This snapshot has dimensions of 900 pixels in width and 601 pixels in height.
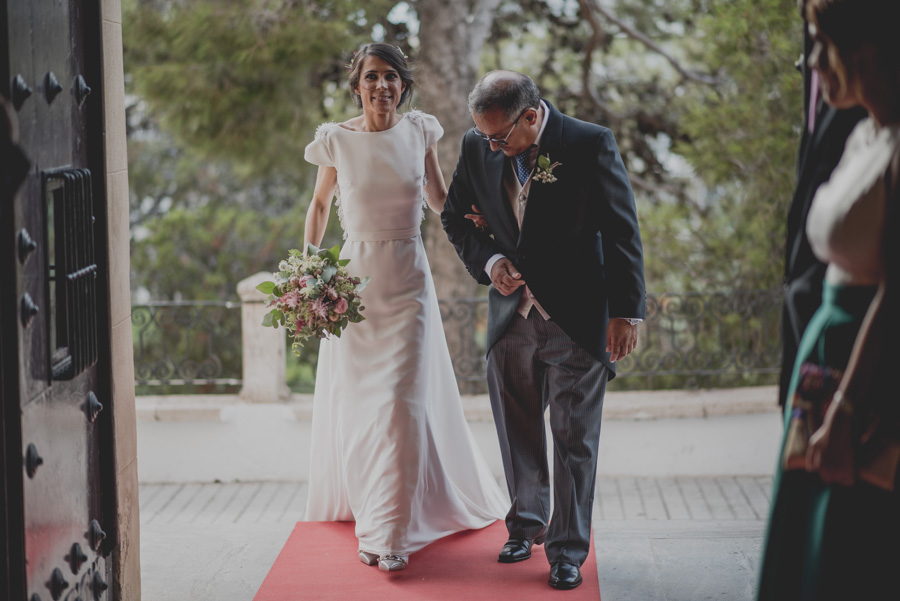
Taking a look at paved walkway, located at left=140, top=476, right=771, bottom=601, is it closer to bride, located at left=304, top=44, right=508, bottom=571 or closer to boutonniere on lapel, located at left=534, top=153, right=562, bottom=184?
bride, located at left=304, top=44, right=508, bottom=571

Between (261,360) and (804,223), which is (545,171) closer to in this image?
(804,223)

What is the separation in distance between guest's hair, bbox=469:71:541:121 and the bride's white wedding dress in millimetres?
757

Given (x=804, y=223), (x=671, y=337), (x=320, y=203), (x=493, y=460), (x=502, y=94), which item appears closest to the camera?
(x=804, y=223)

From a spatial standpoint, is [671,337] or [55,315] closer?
[55,315]

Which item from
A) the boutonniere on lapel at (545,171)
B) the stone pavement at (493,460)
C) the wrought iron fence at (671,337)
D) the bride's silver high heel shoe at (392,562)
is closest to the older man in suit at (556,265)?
the boutonniere on lapel at (545,171)

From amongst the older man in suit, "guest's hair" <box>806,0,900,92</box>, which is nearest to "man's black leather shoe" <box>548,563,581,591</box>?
the older man in suit

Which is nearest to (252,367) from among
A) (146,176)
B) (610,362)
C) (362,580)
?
(362,580)

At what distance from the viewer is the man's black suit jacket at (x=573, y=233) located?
413 cm

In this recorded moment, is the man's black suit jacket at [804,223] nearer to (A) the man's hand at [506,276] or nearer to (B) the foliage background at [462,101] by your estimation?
(A) the man's hand at [506,276]

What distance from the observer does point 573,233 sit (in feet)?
13.9

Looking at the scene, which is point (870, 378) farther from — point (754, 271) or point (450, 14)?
point (450, 14)

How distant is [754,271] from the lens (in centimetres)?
794

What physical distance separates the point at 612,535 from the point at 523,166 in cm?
196

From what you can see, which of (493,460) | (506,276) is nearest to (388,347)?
(506,276)
